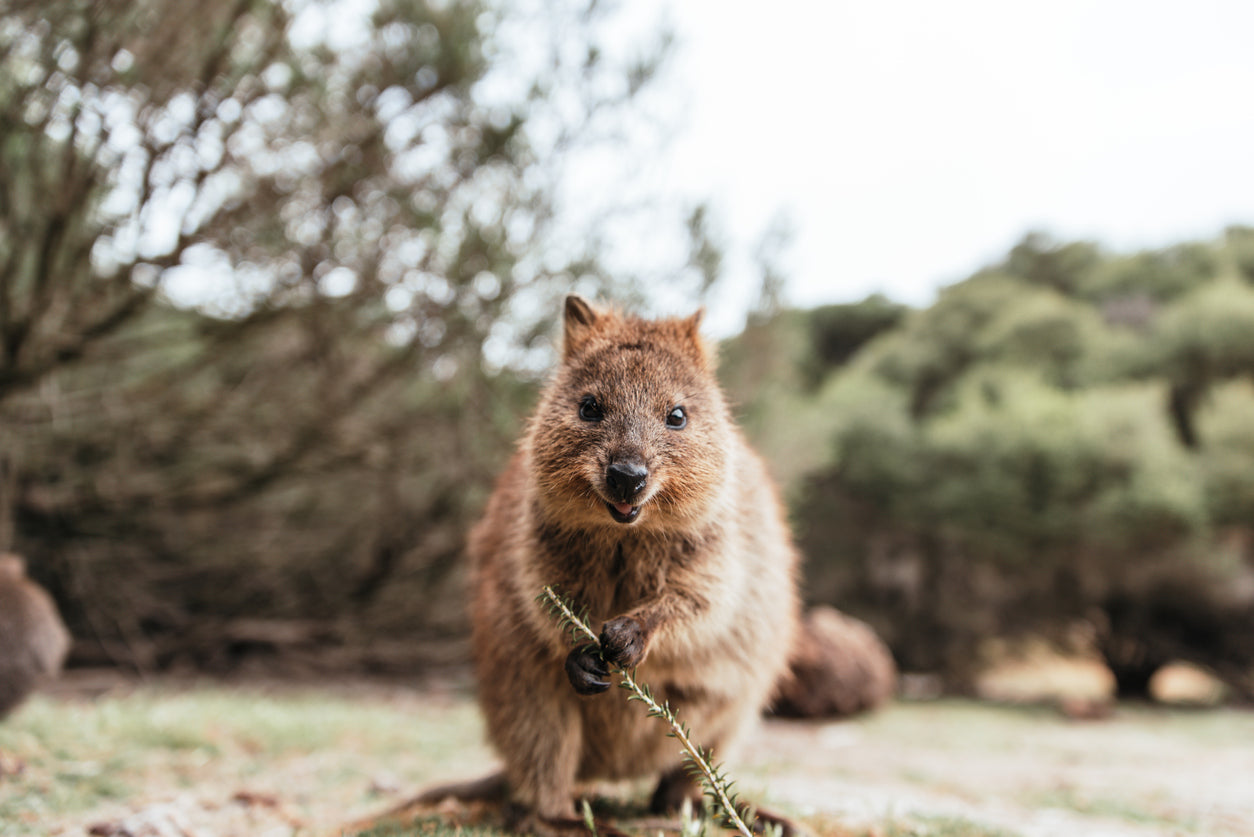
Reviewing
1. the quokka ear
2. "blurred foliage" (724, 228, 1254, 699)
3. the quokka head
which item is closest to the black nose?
the quokka head

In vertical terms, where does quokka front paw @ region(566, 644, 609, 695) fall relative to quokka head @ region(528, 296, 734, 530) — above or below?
below

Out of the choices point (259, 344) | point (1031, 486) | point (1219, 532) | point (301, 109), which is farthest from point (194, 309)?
point (1219, 532)

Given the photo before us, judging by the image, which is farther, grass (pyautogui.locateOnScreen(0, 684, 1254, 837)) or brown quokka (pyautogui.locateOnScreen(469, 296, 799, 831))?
grass (pyautogui.locateOnScreen(0, 684, 1254, 837))

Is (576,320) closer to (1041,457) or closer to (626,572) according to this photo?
(626,572)

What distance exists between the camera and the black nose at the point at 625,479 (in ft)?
7.01

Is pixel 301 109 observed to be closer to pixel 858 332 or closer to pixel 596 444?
pixel 596 444

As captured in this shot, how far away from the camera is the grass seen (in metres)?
3.07

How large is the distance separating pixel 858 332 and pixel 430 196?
8232 millimetres

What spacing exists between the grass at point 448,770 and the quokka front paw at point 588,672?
2.52ft

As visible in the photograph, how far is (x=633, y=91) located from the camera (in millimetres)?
6168

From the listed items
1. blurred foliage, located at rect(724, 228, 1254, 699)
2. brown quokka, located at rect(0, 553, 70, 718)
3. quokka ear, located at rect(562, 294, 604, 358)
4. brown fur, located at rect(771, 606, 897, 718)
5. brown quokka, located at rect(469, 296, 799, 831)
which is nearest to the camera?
brown quokka, located at rect(469, 296, 799, 831)

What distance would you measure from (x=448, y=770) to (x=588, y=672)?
2.78 metres

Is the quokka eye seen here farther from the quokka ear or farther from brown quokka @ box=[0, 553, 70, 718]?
brown quokka @ box=[0, 553, 70, 718]

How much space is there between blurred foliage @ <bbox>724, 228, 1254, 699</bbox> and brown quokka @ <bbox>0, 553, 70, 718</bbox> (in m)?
5.66
